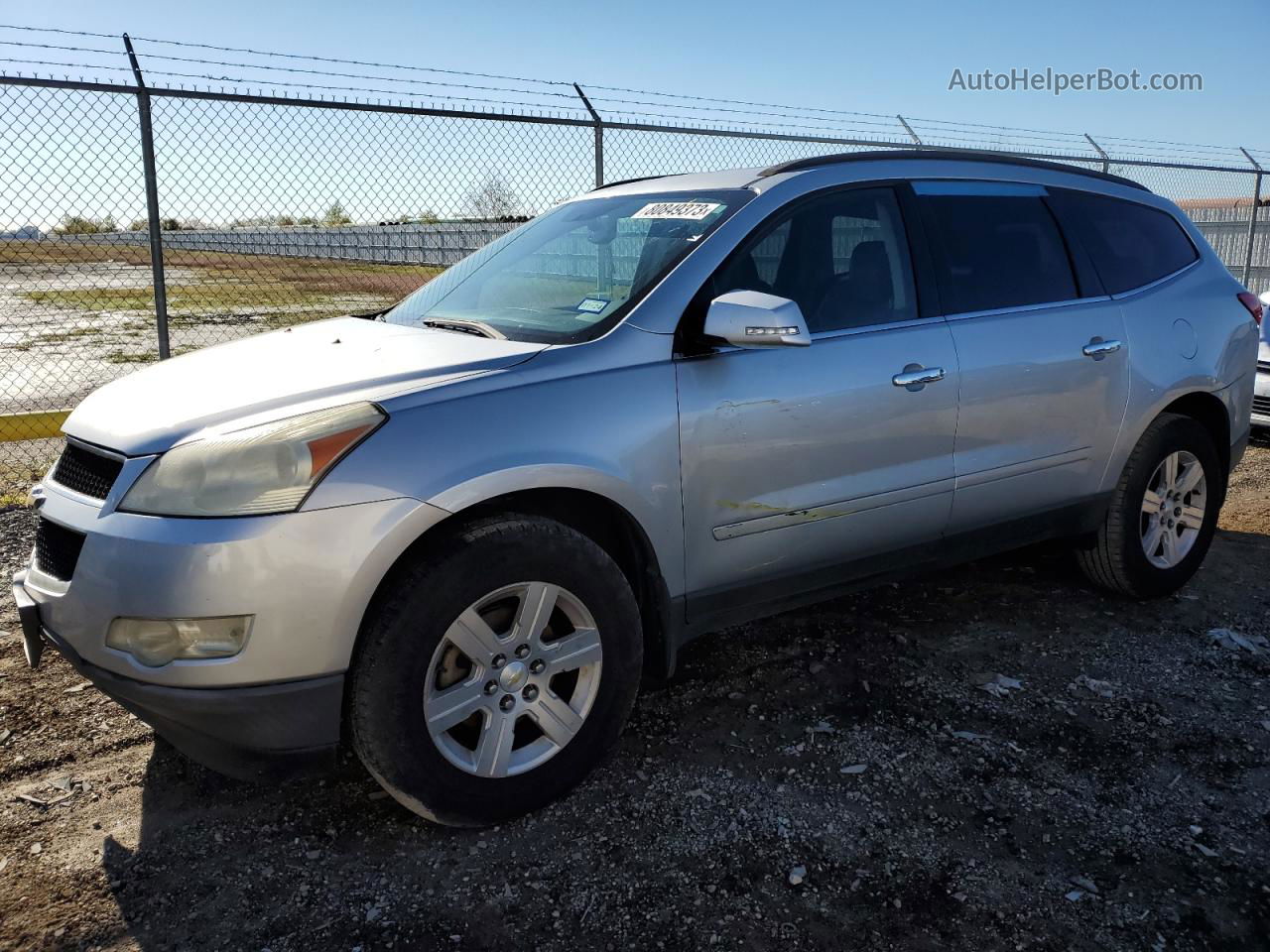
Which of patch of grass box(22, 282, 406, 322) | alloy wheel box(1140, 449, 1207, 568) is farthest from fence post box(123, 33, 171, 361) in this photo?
patch of grass box(22, 282, 406, 322)

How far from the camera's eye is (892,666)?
12.3ft

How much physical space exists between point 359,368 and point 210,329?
12435mm

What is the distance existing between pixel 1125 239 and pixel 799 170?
1771 mm

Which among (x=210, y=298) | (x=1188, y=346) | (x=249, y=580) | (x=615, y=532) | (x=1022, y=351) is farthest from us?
(x=210, y=298)

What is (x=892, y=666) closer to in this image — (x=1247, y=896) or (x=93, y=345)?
(x=1247, y=896)

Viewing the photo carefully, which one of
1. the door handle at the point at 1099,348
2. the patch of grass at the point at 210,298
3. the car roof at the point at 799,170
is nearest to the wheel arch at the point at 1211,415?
the door handle at the point at 1099,348

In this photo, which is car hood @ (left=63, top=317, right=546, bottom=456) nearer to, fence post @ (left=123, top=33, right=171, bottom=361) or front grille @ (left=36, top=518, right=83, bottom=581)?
front grille @ (left=36, top=518, right=83, bottom=581)

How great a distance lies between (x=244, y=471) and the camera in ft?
7.73

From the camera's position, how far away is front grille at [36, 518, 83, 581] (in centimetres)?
249

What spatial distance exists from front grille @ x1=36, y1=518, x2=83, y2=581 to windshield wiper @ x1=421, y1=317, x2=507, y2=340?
1.26m

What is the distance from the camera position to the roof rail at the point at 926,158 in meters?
3.43

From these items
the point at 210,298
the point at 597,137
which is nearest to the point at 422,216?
the point at 597,137

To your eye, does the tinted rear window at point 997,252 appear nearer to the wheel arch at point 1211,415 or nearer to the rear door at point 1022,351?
the rear door at point 1022,351

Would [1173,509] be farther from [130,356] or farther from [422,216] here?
[130,356]
